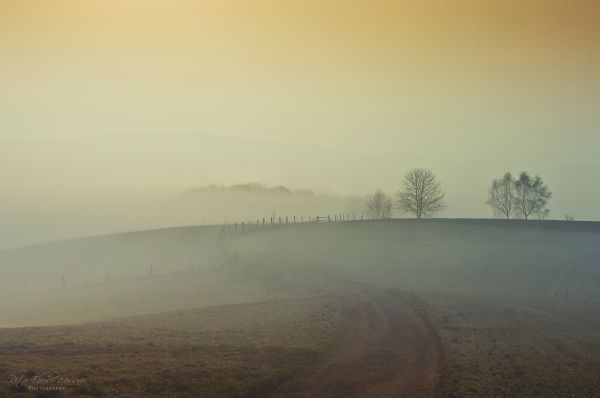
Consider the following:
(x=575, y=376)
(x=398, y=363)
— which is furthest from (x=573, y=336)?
(x=398, y=363)

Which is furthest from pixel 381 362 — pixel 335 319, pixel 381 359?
pixel 335 319

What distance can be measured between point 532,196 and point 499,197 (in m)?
7.54

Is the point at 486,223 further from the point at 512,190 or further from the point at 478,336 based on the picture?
the point at 478,336

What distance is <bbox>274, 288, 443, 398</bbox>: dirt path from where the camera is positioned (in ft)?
78.9

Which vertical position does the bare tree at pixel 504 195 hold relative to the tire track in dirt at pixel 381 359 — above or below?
above

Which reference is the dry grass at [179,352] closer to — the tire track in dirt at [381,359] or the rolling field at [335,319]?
the rolling field at [335,319]

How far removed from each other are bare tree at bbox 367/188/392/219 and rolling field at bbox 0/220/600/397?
62.1 m

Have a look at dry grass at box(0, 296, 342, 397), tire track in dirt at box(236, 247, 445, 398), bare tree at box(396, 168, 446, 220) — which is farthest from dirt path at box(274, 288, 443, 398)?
bare tree at box(396, 168, 446, 220)

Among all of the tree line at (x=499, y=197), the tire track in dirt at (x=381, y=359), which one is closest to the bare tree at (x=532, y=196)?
the tree line at (x=499, y=197)

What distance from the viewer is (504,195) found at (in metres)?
143

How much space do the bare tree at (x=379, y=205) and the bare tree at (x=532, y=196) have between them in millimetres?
36550

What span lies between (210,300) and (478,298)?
2329cm

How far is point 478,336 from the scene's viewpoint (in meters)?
34.7

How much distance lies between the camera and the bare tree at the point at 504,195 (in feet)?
465
